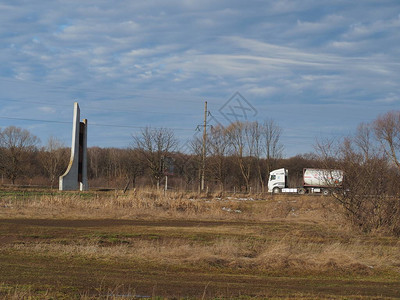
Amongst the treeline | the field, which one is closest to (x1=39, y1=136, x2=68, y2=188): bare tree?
the treeline

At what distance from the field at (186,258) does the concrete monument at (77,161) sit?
1907 cm

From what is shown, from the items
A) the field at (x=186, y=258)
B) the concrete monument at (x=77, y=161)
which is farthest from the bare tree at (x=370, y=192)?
the concrete monument at (x=77, y=161)

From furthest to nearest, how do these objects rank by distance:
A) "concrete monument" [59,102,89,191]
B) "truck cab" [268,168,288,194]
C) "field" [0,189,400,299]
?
"truck cab" [268,168,288,194], "concrete monument" [59,102,89,191], "field" [0,189,400,299]

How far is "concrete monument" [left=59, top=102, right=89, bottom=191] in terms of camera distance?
45.8 m

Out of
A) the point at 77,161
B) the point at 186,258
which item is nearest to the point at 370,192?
the point at 186,258

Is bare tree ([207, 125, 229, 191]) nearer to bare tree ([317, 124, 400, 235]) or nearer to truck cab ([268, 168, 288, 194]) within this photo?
truck cab ([268, 168, 288, 194])

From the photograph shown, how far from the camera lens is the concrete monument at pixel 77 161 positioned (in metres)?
45.8

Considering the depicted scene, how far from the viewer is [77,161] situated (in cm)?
4781

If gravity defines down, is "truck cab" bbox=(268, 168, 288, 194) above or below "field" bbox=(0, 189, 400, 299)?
above

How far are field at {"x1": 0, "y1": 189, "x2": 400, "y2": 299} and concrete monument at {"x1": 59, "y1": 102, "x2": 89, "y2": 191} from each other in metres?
19.1

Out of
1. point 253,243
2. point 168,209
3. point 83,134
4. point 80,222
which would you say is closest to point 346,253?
point 253,243

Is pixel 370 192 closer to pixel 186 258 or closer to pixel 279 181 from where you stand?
pixel 186 258

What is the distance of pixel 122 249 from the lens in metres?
15.1

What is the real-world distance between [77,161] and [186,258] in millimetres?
36106
